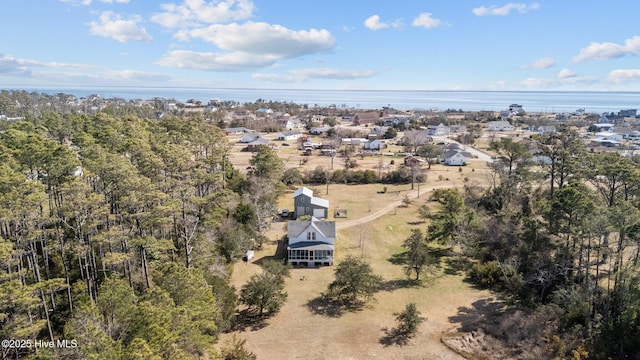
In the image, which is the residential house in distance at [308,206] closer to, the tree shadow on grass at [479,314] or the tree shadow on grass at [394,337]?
the tree shadow on grass at [479,314]

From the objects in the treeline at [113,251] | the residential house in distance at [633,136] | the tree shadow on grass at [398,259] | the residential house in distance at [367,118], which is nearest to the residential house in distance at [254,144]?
the treeline at [113,251]

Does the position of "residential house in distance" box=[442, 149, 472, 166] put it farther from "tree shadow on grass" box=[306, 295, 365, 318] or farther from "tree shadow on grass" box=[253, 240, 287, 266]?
"tree shadow on grass" box=[306, 295, 365, 318]

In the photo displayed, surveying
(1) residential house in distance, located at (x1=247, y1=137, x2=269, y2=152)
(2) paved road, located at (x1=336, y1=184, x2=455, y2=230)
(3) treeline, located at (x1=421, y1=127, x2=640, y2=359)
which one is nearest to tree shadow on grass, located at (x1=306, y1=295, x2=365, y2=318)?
(3) treeline, located at (x1=421, y1=127, x2=640, y2=359)

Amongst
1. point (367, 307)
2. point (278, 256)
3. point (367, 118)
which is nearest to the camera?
point (367, 307)

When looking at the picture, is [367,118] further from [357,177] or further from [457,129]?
[357,177]

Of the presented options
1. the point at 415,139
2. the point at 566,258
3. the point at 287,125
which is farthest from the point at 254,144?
the point at 566,258

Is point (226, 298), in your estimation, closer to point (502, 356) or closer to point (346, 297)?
point (346, 297)

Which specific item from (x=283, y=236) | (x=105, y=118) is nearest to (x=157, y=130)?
(x=105, y=118)
